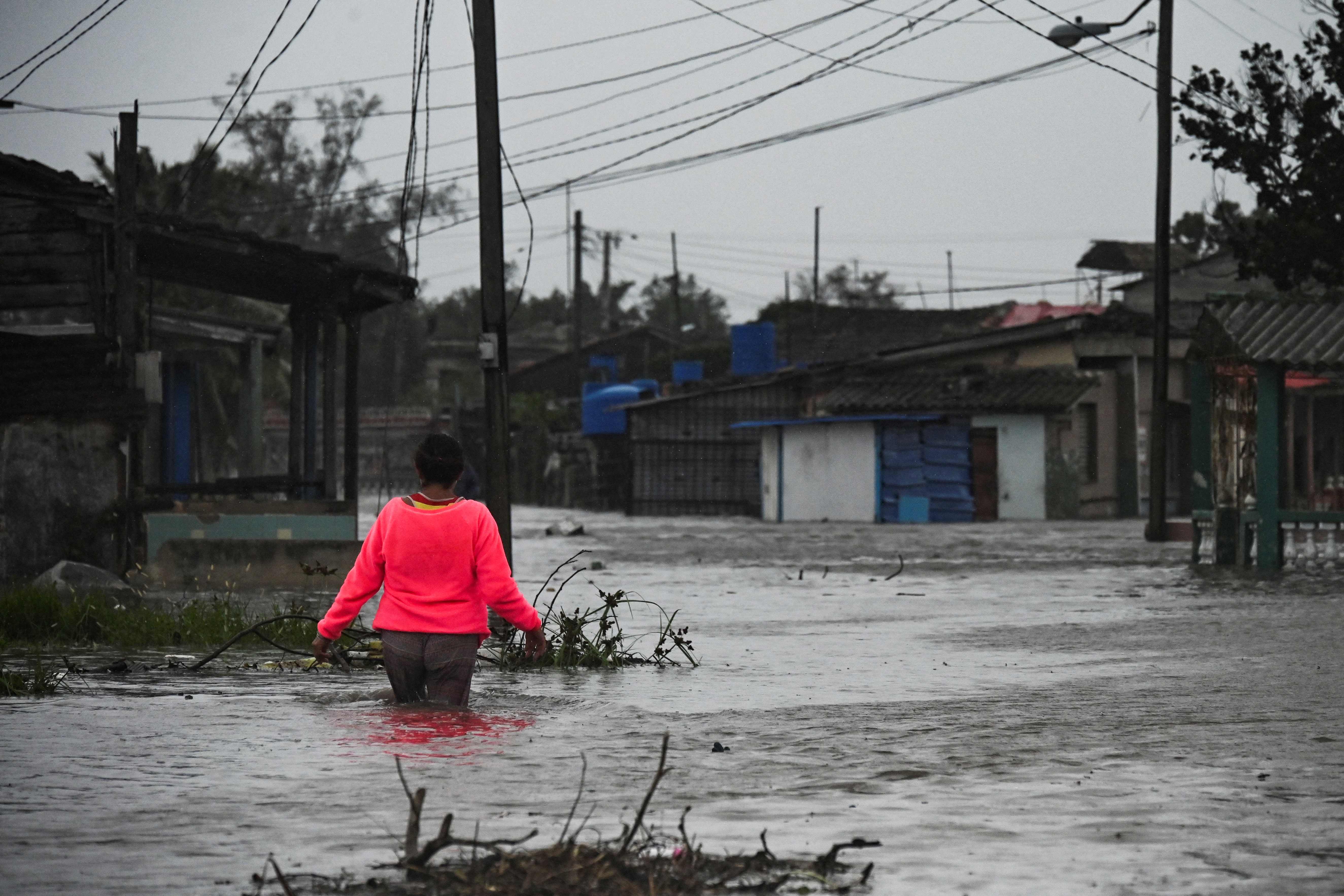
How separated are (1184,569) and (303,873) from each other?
18.6 m

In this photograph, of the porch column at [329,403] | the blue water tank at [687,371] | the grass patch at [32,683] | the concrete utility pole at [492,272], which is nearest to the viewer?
the grass patch at [32,683]

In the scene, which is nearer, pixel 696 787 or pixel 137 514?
pixel 696 787

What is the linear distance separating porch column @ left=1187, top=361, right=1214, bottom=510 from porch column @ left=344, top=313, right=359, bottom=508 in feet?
35.6

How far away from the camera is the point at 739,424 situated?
4541cm

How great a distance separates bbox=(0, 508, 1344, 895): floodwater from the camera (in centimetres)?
493

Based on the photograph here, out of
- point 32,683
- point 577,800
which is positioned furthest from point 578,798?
point 32,683

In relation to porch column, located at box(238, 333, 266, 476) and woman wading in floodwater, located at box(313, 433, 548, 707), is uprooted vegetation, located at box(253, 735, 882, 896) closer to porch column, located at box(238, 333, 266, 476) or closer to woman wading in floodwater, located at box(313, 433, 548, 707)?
woman wading in floodwater, located at box(313, 433, 548, 707)

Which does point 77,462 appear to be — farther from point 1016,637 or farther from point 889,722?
point 889,722

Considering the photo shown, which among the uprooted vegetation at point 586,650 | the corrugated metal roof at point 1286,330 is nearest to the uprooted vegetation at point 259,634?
the uprooted vegetation at point 586,650

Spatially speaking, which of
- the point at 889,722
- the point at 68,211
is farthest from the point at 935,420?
the point at 889,722

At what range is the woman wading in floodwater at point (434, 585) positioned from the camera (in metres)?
7.92

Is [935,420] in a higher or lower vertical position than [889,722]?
higher

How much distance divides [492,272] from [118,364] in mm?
6494

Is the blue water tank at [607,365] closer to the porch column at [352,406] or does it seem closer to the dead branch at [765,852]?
the porch column at [352,406]
